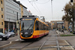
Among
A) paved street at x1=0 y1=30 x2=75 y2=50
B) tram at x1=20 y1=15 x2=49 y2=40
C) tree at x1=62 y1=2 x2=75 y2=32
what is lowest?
paved street at x1=0 y1=30 x2=75 y2=50

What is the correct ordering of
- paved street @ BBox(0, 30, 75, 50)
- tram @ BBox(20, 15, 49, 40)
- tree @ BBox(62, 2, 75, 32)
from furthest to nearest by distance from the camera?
tree @ BBox(62, 2, 75, 32) → tram @ BBox(20, 15, 49, 40) → paved street @ BBox(0, 30, 75, 50)

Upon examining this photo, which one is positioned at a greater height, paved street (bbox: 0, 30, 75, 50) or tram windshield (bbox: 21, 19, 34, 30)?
tram windshield (bbox: 21, 19, 34, 30)

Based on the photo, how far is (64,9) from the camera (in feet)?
123

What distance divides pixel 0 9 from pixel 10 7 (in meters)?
6.87

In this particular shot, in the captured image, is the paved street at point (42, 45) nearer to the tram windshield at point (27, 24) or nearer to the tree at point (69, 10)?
the tram windshield at point (27, 24)

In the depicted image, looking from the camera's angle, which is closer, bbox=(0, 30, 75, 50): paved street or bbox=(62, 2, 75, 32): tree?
bbox=(0, 30, 75, 50): paved street

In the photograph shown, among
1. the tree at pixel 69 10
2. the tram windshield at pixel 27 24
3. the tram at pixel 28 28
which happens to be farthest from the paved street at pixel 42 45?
the tree at pixel 69 10

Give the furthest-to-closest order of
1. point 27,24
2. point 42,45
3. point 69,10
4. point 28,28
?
point 69,10 → point 27,24 → point 28,28 → point 42,45

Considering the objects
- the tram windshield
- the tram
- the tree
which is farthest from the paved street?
the tree

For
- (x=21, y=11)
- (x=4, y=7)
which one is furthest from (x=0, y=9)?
(x=21, y=11)

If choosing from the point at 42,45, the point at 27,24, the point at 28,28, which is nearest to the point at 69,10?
the point at 27,24

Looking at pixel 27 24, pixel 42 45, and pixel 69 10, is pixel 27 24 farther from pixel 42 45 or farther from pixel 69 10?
pixel 69 10

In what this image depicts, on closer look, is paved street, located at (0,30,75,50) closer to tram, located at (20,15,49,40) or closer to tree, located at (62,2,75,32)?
tram, located at (20,15,49,40)

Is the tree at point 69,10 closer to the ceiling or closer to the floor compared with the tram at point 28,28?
closer to the ceiling
